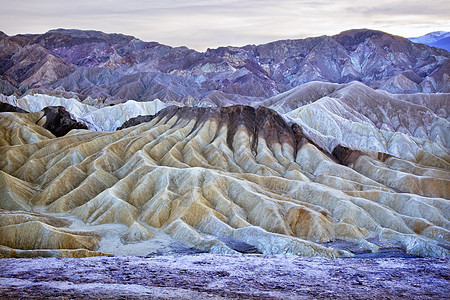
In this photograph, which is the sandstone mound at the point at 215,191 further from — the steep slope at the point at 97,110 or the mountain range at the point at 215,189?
the steep slope at the point at 97,110

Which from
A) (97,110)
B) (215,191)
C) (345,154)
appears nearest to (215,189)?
(215,191)

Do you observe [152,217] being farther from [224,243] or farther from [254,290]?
[254,290]

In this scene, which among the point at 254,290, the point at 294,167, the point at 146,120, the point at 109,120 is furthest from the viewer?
the point at 109,120

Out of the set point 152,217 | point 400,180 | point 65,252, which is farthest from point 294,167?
point 65,252

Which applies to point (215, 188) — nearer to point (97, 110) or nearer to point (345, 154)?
point (345, 154)

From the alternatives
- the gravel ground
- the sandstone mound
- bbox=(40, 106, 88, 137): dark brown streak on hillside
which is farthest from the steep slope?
the gravel ground

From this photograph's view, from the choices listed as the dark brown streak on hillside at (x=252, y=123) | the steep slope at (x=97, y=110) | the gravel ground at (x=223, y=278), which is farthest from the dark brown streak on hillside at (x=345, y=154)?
the steep slope at (x=97, y=110)
